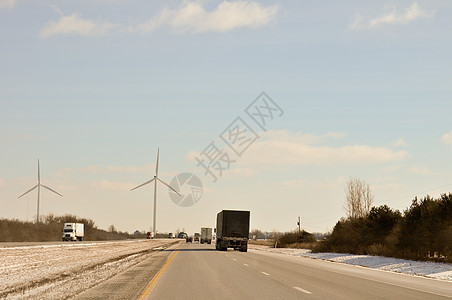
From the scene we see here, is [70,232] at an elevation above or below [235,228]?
below

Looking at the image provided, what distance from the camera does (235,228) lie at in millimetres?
55969

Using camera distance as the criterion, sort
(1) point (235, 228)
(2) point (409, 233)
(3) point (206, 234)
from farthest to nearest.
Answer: (3) point (206, 234) → (1) point (235, 228) → (2) point (409, 233)

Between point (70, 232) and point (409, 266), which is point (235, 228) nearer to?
point (409, 266)

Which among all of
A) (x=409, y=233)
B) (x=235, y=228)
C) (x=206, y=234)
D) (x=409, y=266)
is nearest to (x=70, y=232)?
(x=206, y=234)

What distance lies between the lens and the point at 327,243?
197ft

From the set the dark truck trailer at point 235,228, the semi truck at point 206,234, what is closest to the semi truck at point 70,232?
the semi truck at point 206,234

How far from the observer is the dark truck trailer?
5588 centimetres

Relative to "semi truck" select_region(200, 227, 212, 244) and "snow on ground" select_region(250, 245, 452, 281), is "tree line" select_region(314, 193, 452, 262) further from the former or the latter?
"semi truck" select_region(200, 227, 212, 244)

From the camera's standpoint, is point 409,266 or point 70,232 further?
point 70,232

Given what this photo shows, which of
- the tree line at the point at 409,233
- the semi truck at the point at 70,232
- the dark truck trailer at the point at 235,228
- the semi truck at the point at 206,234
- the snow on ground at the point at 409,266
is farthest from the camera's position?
the semi truck at the point at 206,234

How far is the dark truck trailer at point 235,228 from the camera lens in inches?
2200

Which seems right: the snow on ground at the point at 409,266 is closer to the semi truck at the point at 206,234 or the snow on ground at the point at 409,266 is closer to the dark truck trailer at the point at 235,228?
the dark truck trailer at the point at 235,228

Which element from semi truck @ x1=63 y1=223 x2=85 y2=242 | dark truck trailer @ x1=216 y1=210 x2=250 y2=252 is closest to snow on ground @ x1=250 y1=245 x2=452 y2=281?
dark truck trailer @ x1=216 y1=210 x2=250 y2=252

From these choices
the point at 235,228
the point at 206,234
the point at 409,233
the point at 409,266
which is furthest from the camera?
the point at 206,234
